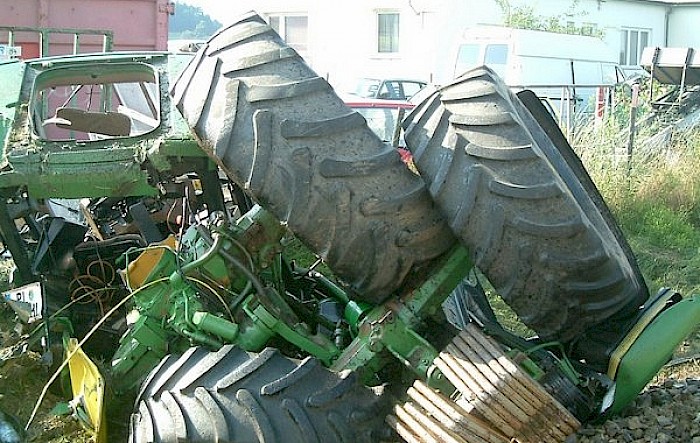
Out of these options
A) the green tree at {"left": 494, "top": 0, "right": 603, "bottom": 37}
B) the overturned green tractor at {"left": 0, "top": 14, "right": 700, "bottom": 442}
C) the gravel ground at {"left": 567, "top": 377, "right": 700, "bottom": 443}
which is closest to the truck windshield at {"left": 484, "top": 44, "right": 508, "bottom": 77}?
the green tree at {"left": 494, "top": 0, "right": 603, "bottom": 37}

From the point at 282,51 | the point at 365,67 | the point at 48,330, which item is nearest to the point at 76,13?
the point at 48,330

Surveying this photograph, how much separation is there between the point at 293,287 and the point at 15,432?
4.93 ft

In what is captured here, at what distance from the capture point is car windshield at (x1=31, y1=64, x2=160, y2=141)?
5.26 meters

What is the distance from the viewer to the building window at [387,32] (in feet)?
80.1

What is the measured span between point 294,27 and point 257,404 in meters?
23.4

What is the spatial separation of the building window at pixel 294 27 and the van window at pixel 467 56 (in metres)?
7.45

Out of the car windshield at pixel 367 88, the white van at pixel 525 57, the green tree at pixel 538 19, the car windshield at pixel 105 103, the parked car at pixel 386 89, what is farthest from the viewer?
the green tree at pixel 538 19

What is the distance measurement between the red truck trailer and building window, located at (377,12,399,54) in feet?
39.5

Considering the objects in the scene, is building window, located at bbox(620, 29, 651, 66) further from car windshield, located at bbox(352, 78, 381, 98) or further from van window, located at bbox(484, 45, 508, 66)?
car windshield, located at bbox(352, 78, 381, 98)

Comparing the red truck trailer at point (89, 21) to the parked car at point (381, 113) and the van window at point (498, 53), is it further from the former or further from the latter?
the van window at point (498, 53)

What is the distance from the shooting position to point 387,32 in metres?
24.6

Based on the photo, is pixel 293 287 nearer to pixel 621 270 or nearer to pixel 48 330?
pixel 48 330

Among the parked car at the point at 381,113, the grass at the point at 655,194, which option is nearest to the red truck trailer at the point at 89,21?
the parked car at the point at 381,113

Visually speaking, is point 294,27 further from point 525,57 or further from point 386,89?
point 525,57
